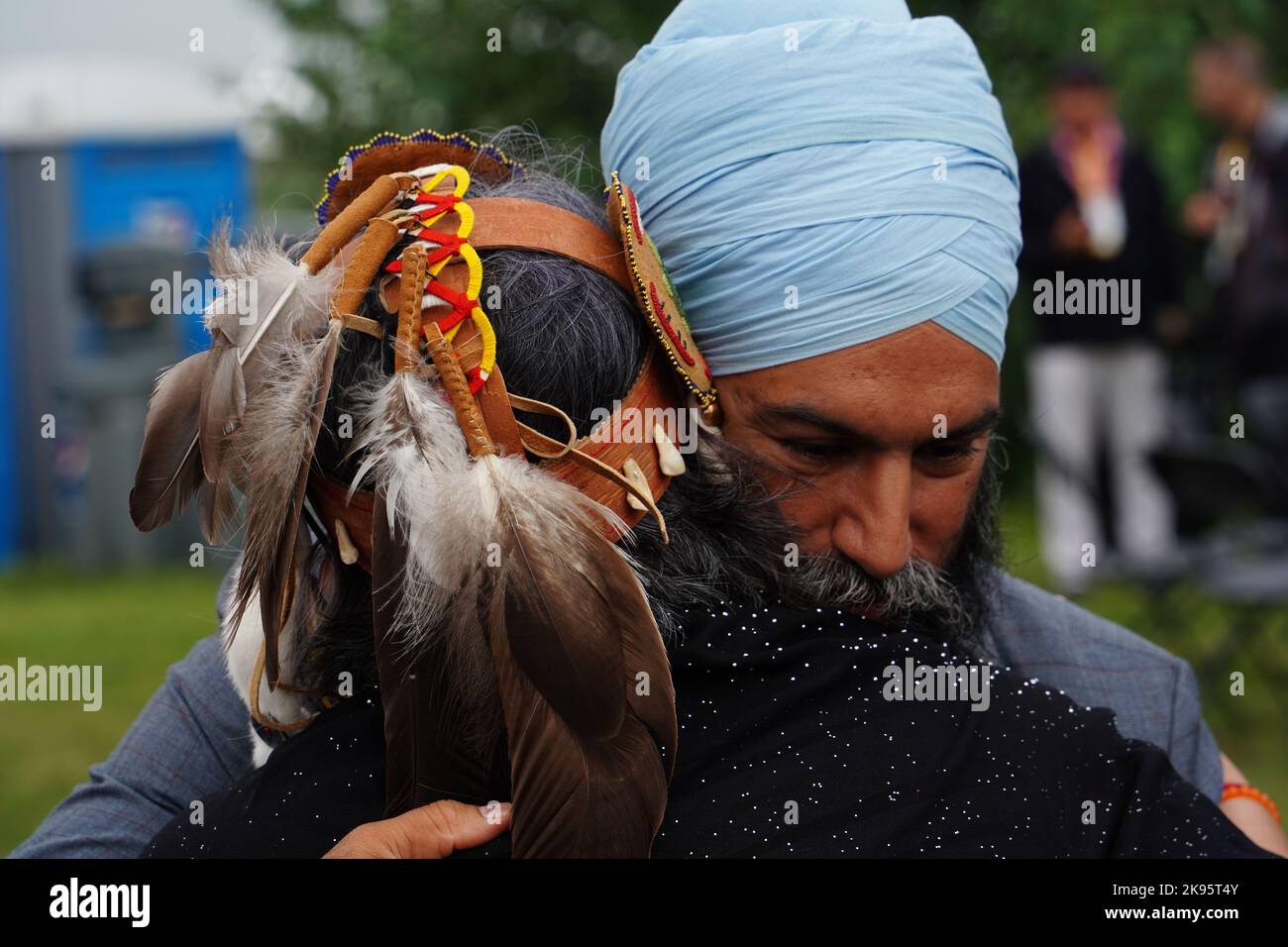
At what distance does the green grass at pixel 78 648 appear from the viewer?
521cm

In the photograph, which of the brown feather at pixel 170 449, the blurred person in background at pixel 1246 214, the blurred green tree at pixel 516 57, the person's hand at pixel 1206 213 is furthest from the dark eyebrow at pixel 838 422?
the blurred green tree at pixel 516 57

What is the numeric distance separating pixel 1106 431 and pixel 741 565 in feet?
21.4

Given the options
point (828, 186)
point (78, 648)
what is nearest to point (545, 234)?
point (828, 186)

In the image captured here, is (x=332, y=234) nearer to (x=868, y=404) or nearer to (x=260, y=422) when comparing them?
(x=260, y=422)

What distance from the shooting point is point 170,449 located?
74.4 inches

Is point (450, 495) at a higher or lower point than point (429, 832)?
higher

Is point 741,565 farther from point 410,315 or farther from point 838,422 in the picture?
point 410,315

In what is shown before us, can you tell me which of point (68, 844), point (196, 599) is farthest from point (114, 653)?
point (68, 844)

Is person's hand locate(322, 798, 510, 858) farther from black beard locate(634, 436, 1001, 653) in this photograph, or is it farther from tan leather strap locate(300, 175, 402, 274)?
tan leather strap locate(300, 175, 402, 274)

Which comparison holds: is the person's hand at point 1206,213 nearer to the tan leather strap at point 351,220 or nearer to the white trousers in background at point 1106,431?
the white trousers in background at point 1106,431

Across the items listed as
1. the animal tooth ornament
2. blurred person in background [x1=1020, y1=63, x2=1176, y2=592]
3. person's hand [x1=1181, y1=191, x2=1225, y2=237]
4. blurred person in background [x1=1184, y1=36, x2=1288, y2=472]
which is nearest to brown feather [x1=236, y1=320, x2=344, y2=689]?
the animal tooth ornament

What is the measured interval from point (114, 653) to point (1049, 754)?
19.2ft

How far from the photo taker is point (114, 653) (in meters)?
6.78

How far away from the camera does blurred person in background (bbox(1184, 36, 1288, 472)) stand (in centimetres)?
679
